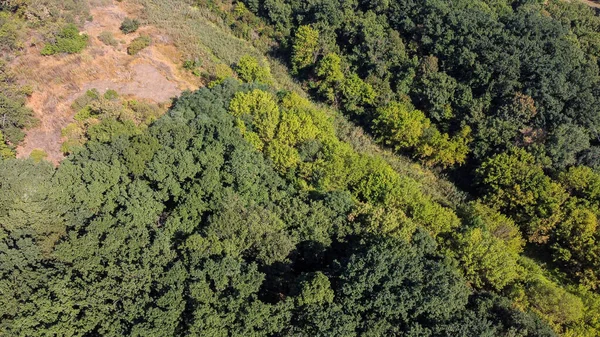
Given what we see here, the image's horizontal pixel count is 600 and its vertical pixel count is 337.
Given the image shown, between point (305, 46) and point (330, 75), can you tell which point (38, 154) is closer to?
point (330, 75)

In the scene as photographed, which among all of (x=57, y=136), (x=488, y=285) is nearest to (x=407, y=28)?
(x=488, y=285)

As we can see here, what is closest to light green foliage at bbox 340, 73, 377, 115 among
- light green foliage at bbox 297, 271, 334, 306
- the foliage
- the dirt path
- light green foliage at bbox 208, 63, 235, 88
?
light green foliage at bbox 208, 63, 235, 88

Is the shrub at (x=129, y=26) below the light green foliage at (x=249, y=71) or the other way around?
below

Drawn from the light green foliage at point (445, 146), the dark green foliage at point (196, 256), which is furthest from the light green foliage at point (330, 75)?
the dark green foliage at point (196, 256)

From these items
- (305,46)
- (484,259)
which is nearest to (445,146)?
(484,259)

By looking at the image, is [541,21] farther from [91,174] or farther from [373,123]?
[91,174]

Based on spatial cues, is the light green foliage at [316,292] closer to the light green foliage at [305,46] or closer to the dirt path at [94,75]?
the dirt path at [94,75]
